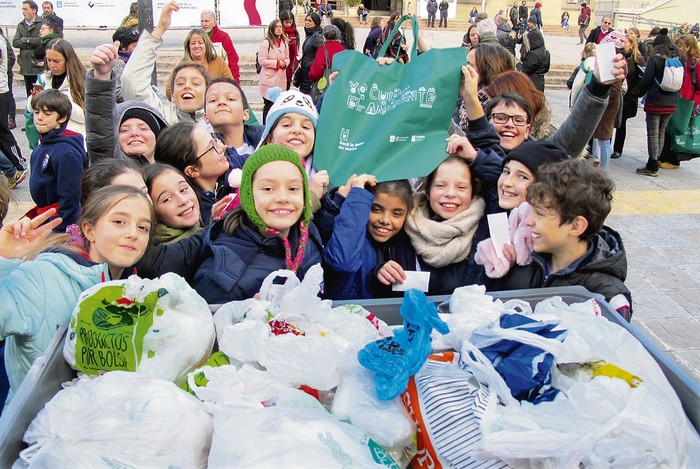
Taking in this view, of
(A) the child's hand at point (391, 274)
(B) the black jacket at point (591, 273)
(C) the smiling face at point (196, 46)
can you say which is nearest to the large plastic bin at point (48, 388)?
(B) the black jacket at point (591, 273)

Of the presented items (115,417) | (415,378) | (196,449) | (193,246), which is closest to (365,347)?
(415,378)

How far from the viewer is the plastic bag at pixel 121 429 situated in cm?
118

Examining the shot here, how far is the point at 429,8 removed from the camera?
94.4 feet

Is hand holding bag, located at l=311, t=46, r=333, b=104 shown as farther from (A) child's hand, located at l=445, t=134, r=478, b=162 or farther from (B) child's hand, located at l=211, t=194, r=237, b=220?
(A) child's hand, located at l=445, t=134, r=478, b=162

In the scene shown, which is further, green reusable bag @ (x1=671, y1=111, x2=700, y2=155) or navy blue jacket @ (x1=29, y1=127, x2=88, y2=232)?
green reusable bag @ (x1=671, y1=111, x2=700, y2=155)

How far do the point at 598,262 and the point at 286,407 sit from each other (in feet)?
4.33

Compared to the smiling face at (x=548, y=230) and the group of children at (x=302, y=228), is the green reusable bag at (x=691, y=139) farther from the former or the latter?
the smiling face at (x=548, y=230)

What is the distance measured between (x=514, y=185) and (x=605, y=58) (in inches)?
30.2

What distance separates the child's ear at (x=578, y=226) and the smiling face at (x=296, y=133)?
49.6 inches

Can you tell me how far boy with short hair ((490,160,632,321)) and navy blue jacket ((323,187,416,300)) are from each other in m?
0.51

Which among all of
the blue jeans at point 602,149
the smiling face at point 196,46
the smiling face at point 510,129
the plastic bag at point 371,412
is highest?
the smiling face at point 196,46

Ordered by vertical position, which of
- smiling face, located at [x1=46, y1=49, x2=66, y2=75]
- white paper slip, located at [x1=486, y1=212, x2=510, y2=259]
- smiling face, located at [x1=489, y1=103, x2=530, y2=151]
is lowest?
white paper slip, located at [x1=486, y1=212, x2=510, y2=259]

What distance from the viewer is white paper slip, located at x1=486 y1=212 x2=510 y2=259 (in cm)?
228

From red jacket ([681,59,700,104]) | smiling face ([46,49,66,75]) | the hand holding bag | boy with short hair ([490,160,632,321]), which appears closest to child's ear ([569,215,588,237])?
boy with short hair ([490,160,632,321])
